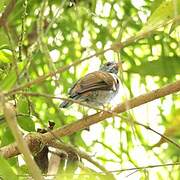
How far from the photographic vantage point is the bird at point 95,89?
1.93 metres

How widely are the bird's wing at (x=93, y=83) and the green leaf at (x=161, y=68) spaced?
0.54 feet

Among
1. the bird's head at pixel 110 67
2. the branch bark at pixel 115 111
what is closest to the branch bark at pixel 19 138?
the branch bark at pixel 115 111

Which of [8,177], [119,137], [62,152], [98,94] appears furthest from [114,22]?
[8,177]

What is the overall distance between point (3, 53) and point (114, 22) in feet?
2.86

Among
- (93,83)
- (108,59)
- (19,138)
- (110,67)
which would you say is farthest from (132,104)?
(110,67)

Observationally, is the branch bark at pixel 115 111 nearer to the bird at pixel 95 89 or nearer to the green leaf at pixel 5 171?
the green leaf at pixel 5 171

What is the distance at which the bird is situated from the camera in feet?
6.34

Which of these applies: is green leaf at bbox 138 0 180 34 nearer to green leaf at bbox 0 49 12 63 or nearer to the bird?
green leaf at bbox 0 49 12 63

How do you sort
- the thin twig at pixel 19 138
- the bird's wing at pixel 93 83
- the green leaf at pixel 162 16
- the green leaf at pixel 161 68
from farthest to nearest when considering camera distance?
the bird's wing at pixel 93 83 → the green leaf at pixel 161 68 → the green leaf at pixel 162 16 → the thin twig at pixel 19 138

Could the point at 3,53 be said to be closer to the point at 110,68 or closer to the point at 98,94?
the point at 98,94

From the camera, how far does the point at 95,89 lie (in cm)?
203

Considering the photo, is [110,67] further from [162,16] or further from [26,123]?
[162,16]

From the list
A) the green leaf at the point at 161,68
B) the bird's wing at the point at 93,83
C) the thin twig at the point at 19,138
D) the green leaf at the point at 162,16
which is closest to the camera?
the thin twig at the point at 19,138

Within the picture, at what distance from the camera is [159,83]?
1993mm
